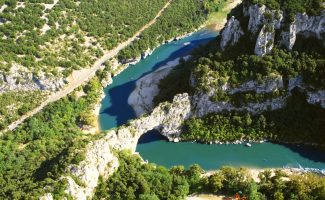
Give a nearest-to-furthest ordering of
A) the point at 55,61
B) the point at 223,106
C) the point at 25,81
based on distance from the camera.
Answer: the point at 223,106
the point at 25,81
the point at 55,61

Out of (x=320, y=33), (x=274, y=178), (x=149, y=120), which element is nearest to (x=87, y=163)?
(x=149, y=120)

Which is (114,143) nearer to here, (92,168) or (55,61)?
(92,168)

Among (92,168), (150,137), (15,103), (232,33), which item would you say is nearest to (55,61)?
(15,103)

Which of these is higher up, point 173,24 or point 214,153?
point 173,24

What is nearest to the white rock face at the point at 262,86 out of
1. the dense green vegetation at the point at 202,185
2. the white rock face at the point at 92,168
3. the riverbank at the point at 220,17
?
the dense green vegetation at the point at 202,185

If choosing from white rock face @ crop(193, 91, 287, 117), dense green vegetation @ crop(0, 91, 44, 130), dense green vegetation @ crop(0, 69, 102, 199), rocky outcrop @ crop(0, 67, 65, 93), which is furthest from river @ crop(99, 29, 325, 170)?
dense green vegetation @ crop(0, 91, 44, 130)

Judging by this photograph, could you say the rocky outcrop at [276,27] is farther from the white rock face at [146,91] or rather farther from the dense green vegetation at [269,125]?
the white rock face at [146,91]
